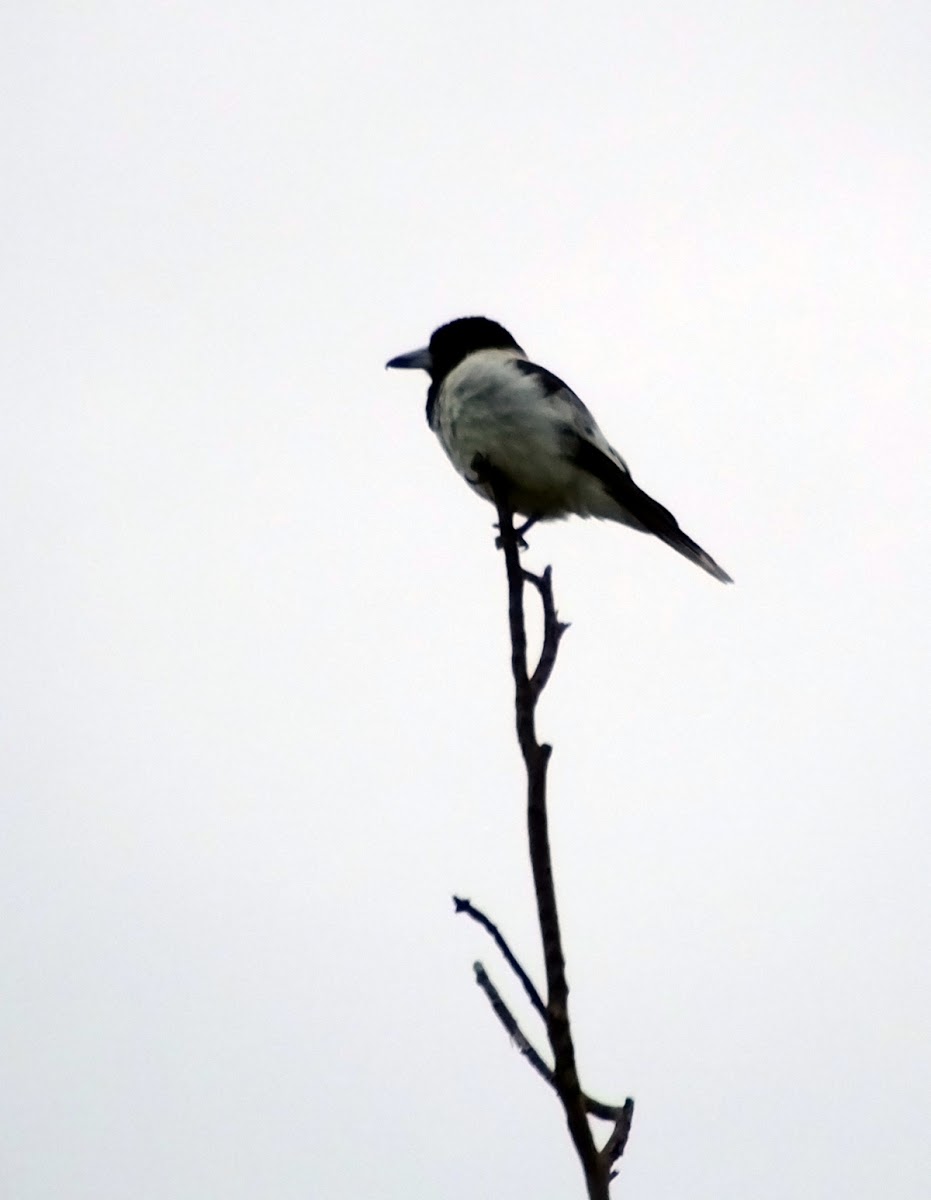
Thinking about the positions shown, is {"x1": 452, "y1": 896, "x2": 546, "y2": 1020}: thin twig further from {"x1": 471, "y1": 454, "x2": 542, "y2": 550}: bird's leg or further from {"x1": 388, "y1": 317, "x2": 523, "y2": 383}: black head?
{"x1": 388, "y1": 317, "x2": 523, "y2": 383}: black head

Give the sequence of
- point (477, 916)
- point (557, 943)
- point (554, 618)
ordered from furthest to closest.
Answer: point (554, 618) < point (477, 916) < point (557, 943)

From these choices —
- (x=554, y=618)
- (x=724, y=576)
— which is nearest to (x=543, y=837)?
(x=554, y=618)

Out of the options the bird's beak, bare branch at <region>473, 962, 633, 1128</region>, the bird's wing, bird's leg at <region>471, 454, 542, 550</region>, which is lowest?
bare branch at <region>473, 962, 633, 1128</region>

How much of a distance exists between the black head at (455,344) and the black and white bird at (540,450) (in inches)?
27.6

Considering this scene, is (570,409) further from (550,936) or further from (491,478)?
(550,936)

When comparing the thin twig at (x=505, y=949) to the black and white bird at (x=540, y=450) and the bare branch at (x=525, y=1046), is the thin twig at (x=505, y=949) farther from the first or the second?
the black and white bird at (x=540, y=450)

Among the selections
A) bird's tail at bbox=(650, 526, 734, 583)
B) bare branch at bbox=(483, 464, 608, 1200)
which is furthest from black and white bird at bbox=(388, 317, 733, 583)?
bare branch at bbox=(483, 464, 608, 1200)

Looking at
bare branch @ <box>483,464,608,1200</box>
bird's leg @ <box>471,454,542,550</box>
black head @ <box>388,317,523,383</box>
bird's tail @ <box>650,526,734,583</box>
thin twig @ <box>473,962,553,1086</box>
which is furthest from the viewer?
black head @ <box>388,317,523,383</box>

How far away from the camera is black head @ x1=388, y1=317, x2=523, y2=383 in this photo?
6793 mm

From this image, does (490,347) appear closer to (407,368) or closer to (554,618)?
(407,368)

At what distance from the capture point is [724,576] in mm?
5535

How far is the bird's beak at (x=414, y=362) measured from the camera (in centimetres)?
689

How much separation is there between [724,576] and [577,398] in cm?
110

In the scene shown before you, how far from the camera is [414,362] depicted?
690cm
